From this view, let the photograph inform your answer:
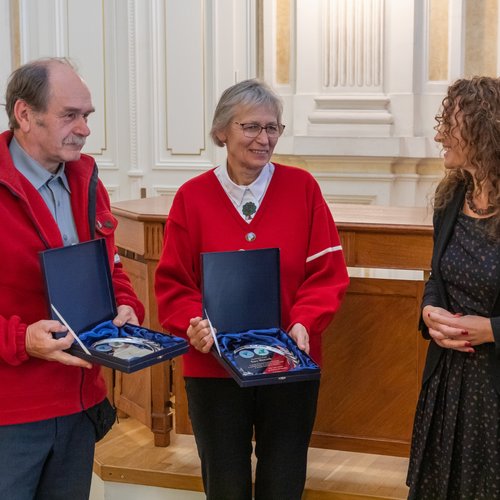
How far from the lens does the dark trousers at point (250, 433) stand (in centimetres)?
266

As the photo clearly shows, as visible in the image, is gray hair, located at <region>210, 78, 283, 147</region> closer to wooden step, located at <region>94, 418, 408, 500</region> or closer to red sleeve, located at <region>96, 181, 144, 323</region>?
red sleeve, located at <region>96, 181, 144, 323</region>

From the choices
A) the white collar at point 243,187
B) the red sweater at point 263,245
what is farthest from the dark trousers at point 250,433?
the white collar at point 243,187

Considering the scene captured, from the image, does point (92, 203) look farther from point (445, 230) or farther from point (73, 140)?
point (445, 230)

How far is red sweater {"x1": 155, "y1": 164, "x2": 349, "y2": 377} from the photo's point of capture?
8.73 ft

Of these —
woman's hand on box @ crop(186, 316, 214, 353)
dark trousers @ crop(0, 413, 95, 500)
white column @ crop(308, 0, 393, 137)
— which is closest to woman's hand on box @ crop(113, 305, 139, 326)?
woman's hand on box @ crop(186, 316, 214, 353)

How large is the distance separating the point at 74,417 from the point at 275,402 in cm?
59

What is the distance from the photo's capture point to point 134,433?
12.8 ft

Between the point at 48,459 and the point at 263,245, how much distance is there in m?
0.82

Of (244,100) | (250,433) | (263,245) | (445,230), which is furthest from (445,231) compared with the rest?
(250,433)

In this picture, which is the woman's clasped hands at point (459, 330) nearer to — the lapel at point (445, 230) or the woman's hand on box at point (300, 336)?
the lapel at point (445, 230)

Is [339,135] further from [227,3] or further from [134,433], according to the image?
[134,433]

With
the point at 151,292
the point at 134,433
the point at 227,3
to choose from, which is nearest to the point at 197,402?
the point at 151,292

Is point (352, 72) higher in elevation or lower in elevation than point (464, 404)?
higher

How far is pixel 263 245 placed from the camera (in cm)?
265
